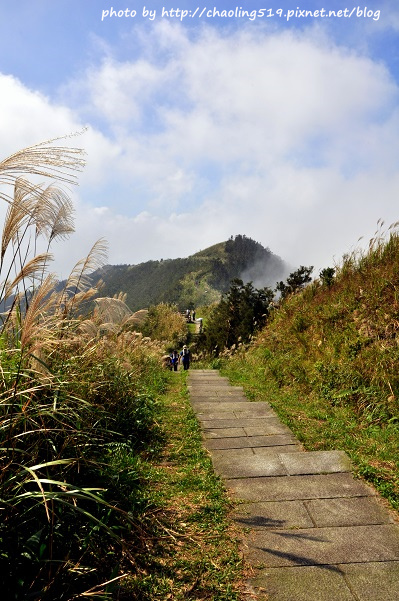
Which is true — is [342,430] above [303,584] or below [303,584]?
above

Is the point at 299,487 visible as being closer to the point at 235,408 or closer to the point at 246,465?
the point at 246,465

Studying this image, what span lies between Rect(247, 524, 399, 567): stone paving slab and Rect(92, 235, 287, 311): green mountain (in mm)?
64400

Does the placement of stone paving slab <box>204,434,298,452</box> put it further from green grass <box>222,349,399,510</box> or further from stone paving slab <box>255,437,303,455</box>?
green grass <box>222,349,399,510</box>


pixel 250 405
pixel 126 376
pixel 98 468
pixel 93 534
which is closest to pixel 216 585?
pixel 93 534

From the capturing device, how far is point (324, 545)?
2465mm

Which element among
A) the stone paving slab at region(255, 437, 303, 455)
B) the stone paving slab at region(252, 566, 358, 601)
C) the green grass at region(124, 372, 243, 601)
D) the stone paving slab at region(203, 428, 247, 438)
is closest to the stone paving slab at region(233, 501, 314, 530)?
the green grass at region(124, 372, 243, 601)

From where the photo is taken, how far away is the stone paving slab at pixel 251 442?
4230mm

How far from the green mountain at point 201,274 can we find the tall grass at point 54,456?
63.1 meters

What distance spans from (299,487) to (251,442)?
1128mm

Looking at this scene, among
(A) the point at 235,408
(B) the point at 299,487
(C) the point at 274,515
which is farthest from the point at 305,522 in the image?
(A) the point at 235,408

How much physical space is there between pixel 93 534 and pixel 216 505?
0.94 metres

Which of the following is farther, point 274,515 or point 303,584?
point 274,515

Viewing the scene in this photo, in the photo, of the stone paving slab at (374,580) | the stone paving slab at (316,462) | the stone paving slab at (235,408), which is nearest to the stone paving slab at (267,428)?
the stone paving slab at (235,408)

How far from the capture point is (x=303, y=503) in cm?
298
